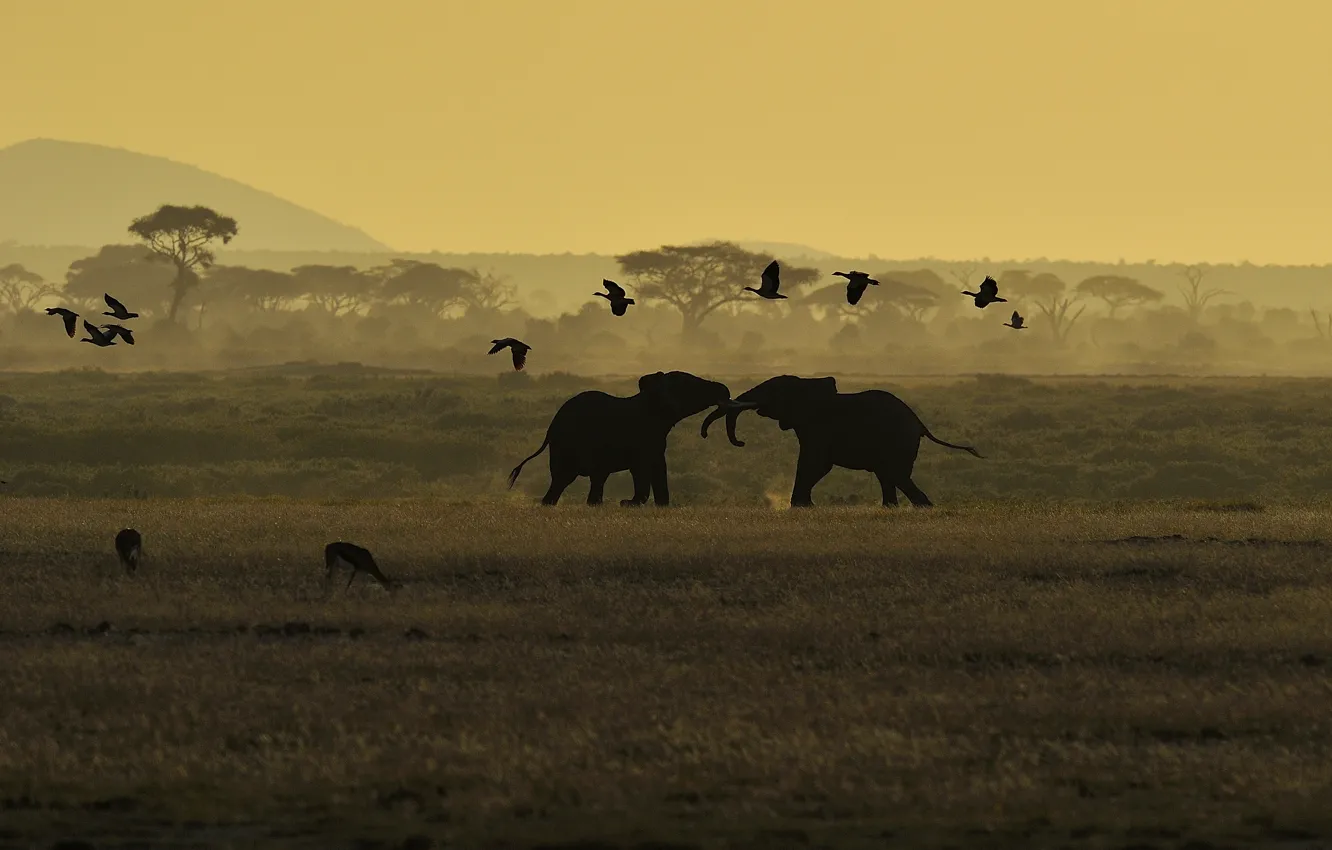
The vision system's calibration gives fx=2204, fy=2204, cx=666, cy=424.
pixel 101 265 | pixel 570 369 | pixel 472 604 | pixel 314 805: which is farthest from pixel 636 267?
pixel 314 805

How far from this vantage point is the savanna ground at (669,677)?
11273mm

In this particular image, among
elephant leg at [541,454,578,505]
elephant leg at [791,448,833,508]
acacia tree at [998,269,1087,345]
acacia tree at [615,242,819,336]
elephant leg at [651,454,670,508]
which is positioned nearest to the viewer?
elephant leg at [651,454,670,508]

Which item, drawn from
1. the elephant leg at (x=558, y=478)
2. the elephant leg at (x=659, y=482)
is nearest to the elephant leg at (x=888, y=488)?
the elephant leg at (x=659, y=482)

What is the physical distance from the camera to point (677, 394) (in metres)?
31.8

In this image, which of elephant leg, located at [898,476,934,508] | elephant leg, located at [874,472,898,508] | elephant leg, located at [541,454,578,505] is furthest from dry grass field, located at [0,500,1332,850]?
elephant leg, located at [874,472,898,508]

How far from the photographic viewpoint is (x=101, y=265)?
155 m

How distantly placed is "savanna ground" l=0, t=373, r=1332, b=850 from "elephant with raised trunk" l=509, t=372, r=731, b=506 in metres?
1.24

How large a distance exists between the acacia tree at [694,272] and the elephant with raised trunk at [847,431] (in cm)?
8726

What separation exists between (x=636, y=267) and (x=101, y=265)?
49.9 meters

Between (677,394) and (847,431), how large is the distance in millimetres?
2670

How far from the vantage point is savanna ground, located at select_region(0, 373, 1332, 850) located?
37.0 ft

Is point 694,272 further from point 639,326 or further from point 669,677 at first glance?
point 669,677

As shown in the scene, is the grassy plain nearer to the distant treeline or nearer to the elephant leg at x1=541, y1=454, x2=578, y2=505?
the elephant leg at x1=541, y1=454, x2=578, y2=505

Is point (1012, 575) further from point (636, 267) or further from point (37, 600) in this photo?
point (636, 267)
